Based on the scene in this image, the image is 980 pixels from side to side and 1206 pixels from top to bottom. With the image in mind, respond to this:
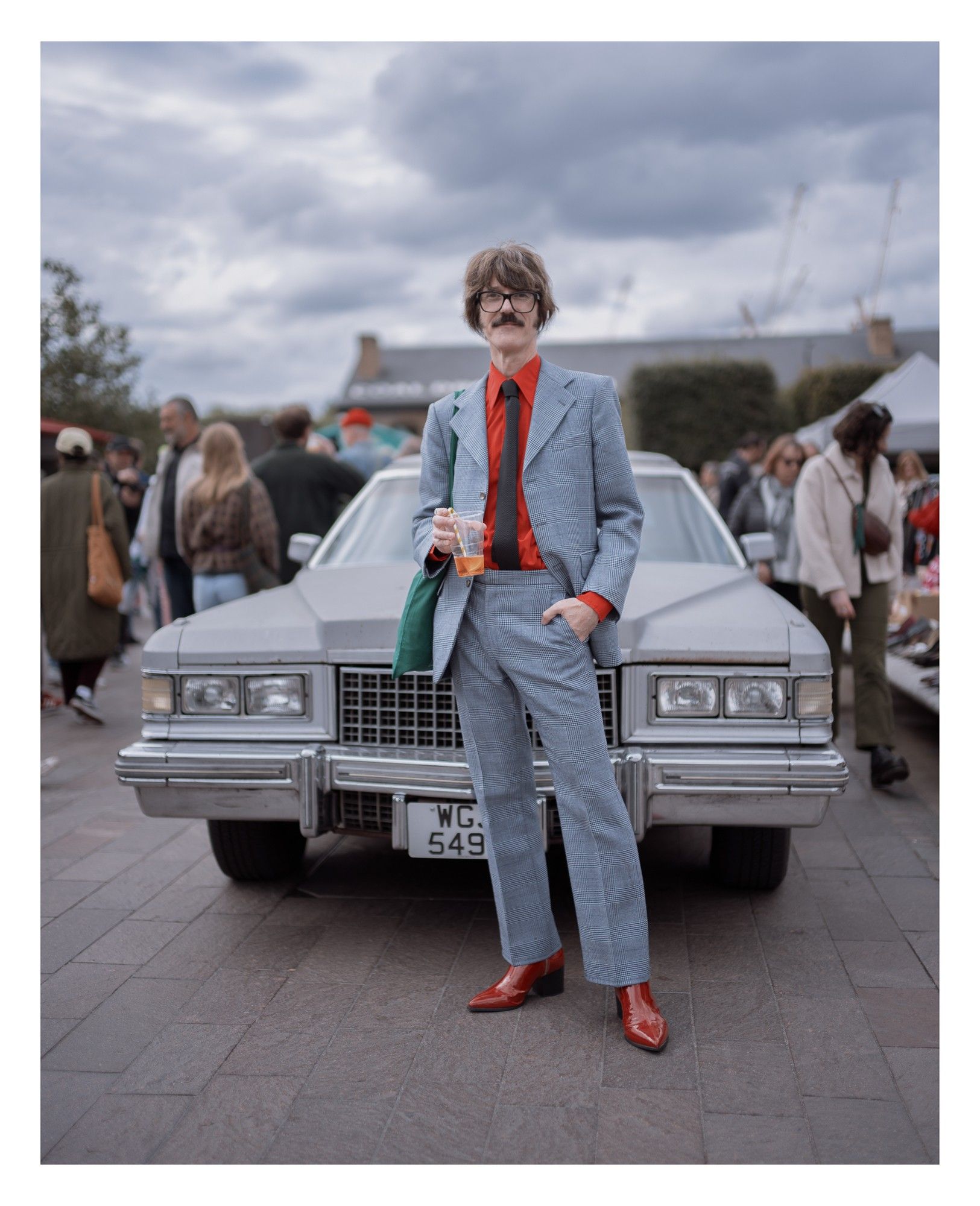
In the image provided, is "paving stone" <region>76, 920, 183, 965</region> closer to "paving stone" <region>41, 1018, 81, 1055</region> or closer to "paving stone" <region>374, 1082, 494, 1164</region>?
"paving stone" <region>41, 1018, 81, 1055</region>

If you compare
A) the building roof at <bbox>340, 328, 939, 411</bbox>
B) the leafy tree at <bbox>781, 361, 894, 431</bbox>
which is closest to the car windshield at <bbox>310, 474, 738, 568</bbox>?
the leafy tree at <bbox>781, 361, 894, 431</bbox>

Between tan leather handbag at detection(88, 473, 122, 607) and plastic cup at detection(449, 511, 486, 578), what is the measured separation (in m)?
5.02

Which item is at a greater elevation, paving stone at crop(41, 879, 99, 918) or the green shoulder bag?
the green shoulder bag

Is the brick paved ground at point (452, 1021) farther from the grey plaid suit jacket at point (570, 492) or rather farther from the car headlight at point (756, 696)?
the grey plaid suit jacket at point (570, 492)

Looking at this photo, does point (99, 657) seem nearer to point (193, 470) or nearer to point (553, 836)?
point (193, 470)

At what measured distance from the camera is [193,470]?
279 inches

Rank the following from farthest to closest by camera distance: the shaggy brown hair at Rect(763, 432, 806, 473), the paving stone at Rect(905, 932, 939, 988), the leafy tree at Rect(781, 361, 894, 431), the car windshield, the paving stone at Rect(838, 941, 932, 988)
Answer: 1. the leafy tree at Rect(781, 361, 894, 431)
2. the shaggy brown hair at Rect(763, 432, 806, 473)
3. the car windshield
4. the paving stone at Rect(905, 932, 939, 988)
5. the paving stone at Rect(838, 941, 932, 988)

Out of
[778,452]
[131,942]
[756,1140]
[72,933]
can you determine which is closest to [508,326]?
[756,1140]

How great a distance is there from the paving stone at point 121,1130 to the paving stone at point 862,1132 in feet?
4.78

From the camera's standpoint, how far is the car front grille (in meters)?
3.71

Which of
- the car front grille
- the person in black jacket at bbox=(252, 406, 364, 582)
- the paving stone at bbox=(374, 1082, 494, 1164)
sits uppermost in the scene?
the person in black jacket at bbox=(252, 406, 364, 582)

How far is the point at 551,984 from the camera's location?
11.2ft

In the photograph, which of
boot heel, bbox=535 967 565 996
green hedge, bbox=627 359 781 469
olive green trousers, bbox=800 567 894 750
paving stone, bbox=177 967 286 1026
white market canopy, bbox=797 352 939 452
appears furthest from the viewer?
green hedge, bbox=627 359 781 469

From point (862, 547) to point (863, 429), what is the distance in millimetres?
574
